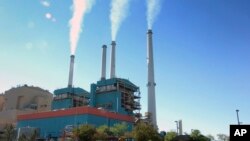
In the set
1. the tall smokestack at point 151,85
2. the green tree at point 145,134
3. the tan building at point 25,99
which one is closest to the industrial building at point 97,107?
the tall smokestack at point 151,85

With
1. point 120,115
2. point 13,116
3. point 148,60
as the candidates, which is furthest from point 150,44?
point 13,116

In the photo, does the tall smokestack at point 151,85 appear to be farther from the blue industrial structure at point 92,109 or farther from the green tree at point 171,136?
the green tree at point 171,136

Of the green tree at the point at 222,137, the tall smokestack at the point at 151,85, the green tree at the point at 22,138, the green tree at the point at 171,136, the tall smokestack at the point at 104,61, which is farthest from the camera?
the tall smokestack at the point at 104,61

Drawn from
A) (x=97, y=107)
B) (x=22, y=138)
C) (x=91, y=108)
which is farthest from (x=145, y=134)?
(x=97, y=107)

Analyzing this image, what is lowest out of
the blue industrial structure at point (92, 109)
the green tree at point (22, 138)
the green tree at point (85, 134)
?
the green tree at point (22, 138)

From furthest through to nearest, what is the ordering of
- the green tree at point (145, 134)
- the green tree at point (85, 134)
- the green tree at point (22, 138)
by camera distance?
the green tree at point (22, 138), the green tree at point (85, 134), the green tree at point (145, 134)

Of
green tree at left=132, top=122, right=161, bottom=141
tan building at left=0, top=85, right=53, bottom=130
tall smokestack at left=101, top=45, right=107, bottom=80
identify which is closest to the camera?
green tree at left=132, top=122, right=161, bottom=141

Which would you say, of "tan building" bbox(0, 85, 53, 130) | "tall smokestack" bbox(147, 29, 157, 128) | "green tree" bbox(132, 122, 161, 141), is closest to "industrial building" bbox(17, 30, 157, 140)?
"tall smokestack" bbox(147, 29, 157, 128)

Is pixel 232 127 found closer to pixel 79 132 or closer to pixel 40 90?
pixel 79 132

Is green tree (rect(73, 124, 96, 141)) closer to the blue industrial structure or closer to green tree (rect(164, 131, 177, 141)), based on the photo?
the blue industrial structure

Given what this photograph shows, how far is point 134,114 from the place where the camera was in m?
72.2

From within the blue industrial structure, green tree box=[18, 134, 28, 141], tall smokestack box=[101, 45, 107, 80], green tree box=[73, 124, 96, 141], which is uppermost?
tall smokestack box=[101, 45, 107, 80]

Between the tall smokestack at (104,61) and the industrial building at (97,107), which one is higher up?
the tall smokestack at (104,61)

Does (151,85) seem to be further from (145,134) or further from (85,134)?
(85,134)
